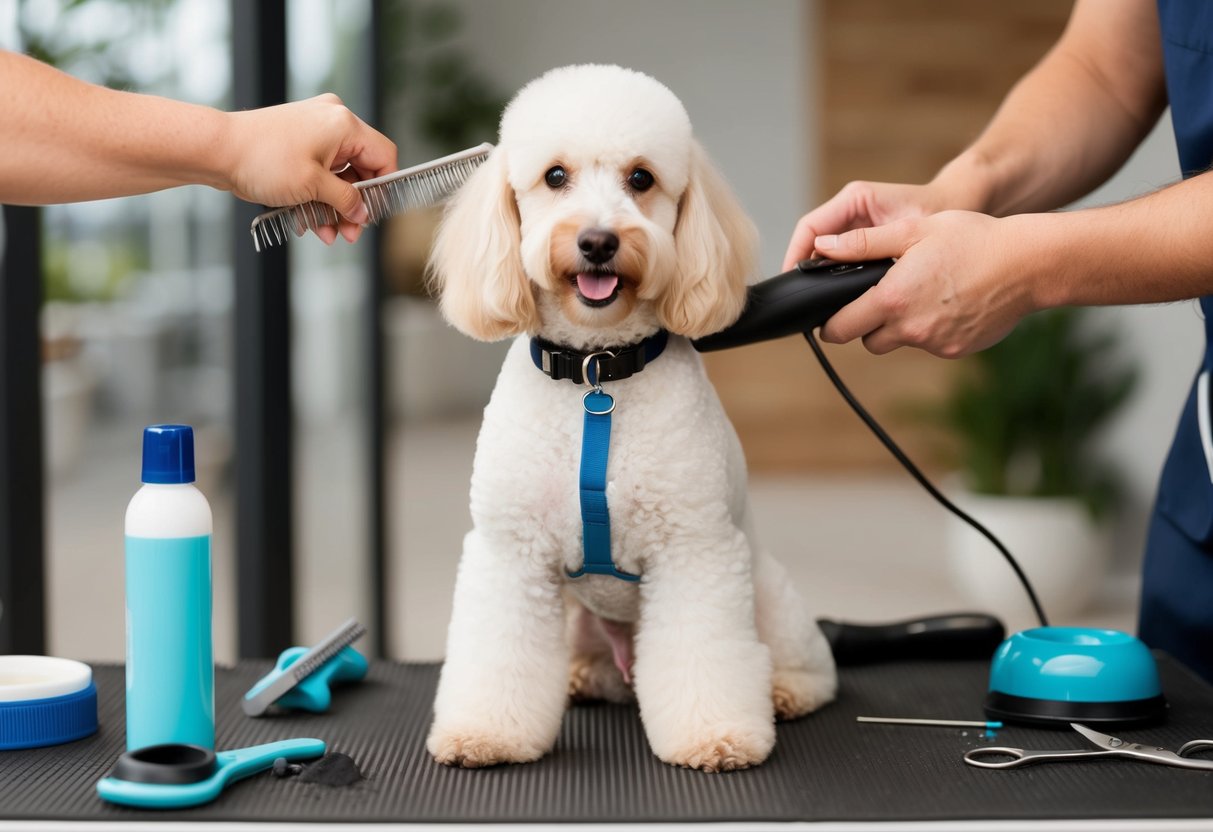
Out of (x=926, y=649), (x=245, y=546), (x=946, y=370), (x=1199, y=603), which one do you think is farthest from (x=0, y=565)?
(x=946, y=370)

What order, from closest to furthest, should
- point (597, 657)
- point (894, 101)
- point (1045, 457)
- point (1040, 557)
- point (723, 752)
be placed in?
point (723, 752), point (597, 657), point (1040, 557), point (1045, 457), point (894, 101)

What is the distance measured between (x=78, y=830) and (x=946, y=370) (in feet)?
17.3

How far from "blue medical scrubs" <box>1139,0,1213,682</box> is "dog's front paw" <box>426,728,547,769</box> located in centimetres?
70

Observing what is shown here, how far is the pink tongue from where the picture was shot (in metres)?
1.01

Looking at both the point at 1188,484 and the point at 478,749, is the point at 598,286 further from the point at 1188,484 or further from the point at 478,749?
the point at 1188,484

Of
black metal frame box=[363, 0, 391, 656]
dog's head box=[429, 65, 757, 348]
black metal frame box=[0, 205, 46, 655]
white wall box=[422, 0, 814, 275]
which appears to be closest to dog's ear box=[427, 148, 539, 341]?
dog's head box=[429, 65, 757, 348]

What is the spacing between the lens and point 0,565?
1.43m

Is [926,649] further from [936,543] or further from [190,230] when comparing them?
[936,543]

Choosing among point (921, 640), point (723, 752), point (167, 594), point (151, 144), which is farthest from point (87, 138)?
point (921, 640)

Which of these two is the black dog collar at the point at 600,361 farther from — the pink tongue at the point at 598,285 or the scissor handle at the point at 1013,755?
the scissor handle at the point at 1013,755

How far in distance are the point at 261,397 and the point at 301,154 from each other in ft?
3.50

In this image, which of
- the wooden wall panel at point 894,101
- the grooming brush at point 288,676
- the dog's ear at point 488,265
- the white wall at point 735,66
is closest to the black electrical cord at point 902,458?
the dog's ear at point 488,265

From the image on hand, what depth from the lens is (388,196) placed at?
1.05 meters

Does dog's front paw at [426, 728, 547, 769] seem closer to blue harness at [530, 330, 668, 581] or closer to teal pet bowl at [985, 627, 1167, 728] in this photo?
blue harness at [530, 330, 668, 581]
